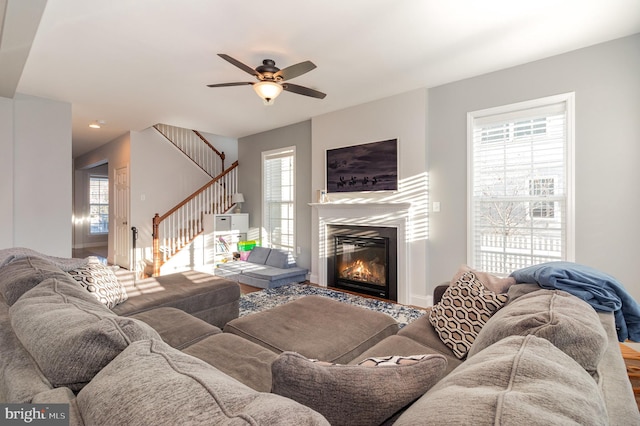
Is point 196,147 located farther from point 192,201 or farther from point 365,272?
point 365,272

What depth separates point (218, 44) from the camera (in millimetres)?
2807

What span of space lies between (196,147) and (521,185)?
6.36 m

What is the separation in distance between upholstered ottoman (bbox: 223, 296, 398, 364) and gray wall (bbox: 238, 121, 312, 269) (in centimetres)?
306

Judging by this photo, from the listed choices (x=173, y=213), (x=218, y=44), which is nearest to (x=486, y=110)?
(x=218, y=44)

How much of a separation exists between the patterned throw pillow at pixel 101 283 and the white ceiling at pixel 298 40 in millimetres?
1862

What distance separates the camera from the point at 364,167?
4496 millimetres

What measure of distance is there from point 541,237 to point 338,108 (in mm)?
3083

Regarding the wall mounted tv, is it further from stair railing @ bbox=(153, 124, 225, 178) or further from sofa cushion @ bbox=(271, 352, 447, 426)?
stair railing @ bbox=(153, 124, 225, 178)

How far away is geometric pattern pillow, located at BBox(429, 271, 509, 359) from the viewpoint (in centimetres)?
175

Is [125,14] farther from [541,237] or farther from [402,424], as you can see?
[541,237]

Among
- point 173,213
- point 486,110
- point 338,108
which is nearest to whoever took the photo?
point 486,110

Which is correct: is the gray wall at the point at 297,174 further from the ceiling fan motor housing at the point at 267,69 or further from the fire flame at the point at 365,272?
the ceiling fan motor housing at the point at 267,69

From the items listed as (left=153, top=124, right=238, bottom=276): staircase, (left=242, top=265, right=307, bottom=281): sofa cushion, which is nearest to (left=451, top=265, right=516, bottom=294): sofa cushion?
(left=242, top=265, right=307, bottom=281): sofa cushion

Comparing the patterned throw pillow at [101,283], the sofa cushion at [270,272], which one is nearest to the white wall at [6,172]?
the patterned throw pillow at [101,283]
